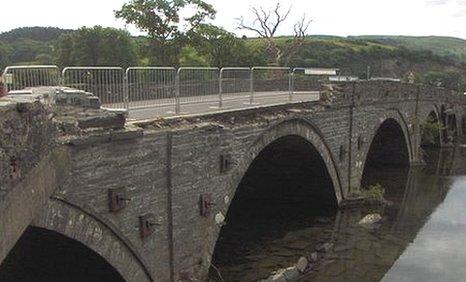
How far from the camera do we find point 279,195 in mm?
24188

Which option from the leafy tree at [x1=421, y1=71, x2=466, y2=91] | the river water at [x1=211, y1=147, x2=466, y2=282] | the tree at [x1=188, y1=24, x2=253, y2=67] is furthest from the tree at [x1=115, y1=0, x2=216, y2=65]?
the leafy tree at [x1=421, y1=71, x2=466, y2=91]

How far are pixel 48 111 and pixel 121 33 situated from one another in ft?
85.5

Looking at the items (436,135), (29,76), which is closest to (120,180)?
(29,76)

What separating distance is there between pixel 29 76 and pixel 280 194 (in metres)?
15.7

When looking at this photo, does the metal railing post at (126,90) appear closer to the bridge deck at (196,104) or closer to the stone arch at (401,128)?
the bridge deck at (196,104)

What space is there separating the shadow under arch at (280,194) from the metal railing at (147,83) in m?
2.74

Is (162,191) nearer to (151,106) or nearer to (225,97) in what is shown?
(151,106)

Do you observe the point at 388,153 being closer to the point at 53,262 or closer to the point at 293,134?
the point at 293,134

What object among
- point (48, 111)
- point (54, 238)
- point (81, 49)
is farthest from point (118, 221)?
point (81, 49)

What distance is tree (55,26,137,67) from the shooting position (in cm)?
3045

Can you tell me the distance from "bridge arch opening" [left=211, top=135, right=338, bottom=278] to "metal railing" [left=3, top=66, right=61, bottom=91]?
10109 millimetres

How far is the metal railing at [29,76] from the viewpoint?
975cm

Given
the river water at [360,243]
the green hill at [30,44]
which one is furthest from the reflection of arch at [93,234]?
the green hill at [30,44]

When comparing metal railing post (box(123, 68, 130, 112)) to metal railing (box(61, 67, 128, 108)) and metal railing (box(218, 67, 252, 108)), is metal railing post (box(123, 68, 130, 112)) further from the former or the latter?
metal railing (box(218, 67, 252, 108))
